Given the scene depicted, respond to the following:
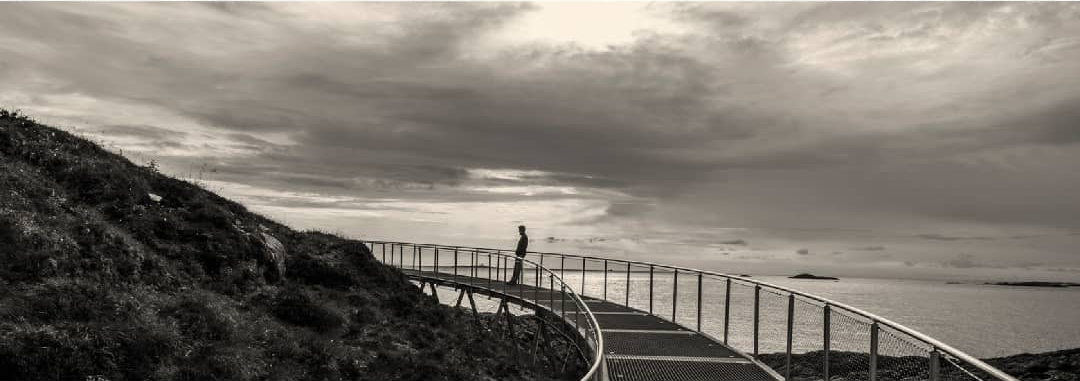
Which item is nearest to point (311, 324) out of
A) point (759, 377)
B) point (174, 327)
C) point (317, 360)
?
point (317, 360)

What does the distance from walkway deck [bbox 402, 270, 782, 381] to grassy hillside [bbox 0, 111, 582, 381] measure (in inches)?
180

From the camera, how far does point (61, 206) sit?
14094 mm

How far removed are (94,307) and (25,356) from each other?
1.86m

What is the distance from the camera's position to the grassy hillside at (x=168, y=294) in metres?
10.3

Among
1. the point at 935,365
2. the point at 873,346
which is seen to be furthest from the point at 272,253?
the point at 935,365

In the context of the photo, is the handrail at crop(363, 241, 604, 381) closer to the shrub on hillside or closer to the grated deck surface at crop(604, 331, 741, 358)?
the grated deck surface at crop(604, 331, 741, 358)

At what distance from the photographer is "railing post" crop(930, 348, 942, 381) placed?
4.80m

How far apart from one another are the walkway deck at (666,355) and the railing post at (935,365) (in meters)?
3.49

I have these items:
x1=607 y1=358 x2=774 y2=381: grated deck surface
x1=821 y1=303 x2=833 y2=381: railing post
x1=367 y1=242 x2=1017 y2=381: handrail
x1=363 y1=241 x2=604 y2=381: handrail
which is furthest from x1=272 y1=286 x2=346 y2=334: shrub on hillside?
x1=821 y1=303 x2=833 y2=381: railing post

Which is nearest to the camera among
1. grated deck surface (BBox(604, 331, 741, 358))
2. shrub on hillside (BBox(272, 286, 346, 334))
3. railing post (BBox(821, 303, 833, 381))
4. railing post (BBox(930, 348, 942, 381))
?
railing post (BBox(930, 348, 942, 381))

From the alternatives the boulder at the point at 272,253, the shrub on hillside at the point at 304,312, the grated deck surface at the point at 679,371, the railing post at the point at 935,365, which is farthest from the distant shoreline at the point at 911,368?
the boulder at the point at 272,253

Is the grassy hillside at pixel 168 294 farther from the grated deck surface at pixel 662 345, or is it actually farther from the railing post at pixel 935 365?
the railing post at pixel 935 365

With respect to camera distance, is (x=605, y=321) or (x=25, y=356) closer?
(x=25, y=356)

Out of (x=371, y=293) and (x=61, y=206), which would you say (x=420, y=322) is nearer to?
Answer: (x=371, y=293)
